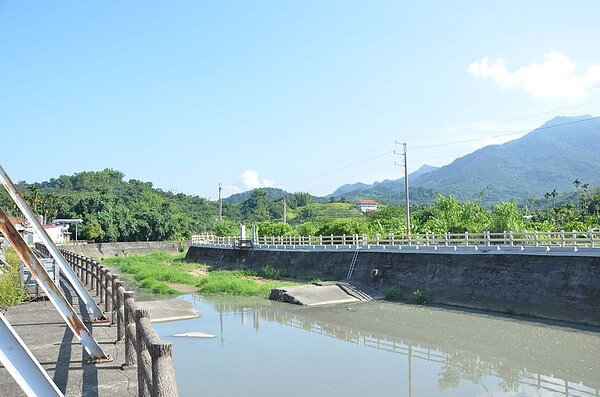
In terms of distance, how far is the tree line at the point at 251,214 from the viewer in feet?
116

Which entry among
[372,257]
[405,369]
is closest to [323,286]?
[372,257]

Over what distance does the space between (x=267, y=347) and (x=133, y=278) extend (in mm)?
22972

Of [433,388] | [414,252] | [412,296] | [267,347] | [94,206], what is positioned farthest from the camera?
[94,206]

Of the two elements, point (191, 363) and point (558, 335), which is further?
point (558, 335)

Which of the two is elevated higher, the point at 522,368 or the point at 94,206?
the point at 94,206

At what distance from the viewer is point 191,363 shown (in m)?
12.6

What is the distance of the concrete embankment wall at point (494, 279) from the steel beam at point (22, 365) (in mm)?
15976

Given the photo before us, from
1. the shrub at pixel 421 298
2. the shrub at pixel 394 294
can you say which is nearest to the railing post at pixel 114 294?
the shrub at pixel 421 298

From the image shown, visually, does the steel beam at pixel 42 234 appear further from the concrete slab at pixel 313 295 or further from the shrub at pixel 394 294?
the shrub at pixel 394 294

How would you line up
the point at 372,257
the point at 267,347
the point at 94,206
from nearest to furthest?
the point at 267,347, the point at 372,257, the point at 94,206

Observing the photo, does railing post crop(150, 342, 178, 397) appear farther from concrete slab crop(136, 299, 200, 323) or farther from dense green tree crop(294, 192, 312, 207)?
dense green tree crop(294, 192, 312, 207)

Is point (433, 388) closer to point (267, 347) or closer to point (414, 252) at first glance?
point (267, 347)

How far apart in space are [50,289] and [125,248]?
5769 cm

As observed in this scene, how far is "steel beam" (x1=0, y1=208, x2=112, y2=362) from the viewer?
4535 millimetres
